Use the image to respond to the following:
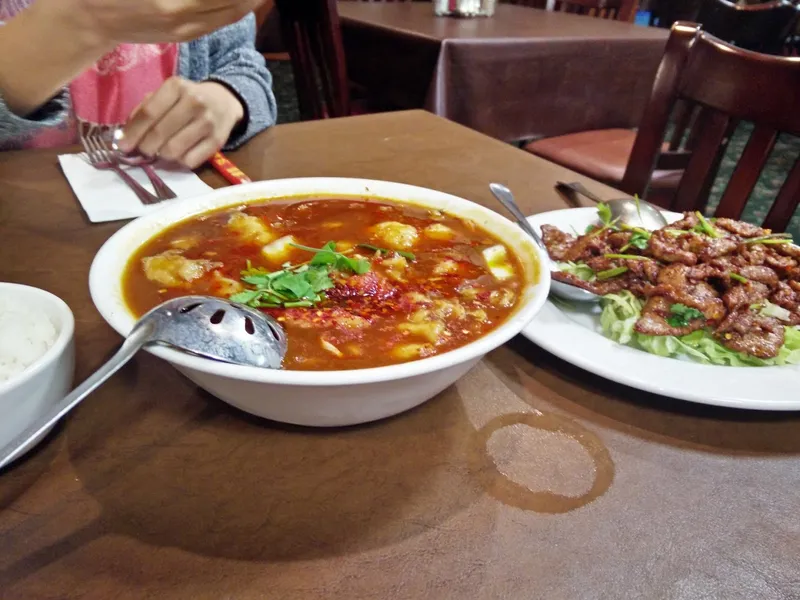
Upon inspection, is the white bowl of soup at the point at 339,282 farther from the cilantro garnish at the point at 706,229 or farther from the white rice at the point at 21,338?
the cilantro garnish at the point at 706,229

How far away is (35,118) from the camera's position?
1.62 metres

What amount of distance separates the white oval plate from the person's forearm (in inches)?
48.2

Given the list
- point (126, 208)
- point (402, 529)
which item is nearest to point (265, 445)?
point (402, 529)

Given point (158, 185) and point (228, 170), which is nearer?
point (158, 185)

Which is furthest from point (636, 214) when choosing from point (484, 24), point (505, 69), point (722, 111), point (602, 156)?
point (484, 24)

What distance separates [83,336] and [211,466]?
0.43 meters

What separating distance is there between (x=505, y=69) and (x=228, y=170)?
7.34ft

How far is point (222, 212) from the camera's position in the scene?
1239 mm

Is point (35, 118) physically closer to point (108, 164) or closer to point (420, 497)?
point (108, 164)

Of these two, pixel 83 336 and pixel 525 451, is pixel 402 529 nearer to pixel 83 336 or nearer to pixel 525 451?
pixel 525 451

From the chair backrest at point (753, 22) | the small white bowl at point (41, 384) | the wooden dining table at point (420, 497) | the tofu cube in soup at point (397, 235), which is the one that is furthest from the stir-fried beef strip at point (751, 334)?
the chair backrest at point (753, 22)

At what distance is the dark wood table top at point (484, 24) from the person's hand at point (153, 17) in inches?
90.5

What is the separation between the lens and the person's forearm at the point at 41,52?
136 centimetres

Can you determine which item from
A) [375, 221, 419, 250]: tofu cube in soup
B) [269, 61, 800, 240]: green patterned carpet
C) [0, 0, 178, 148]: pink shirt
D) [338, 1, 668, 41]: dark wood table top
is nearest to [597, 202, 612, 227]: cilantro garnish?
[375, 221, 419, 250]: tofu cube in soup
